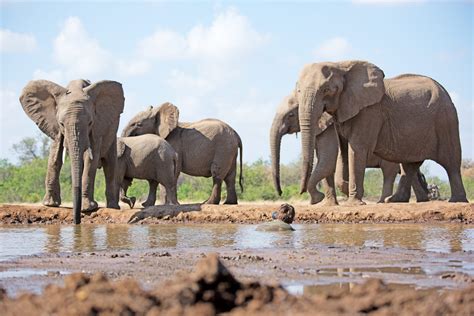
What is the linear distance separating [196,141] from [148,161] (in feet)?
10.8

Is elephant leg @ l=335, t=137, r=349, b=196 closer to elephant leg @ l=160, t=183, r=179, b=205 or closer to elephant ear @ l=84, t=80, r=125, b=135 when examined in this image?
elephant leg @ l=160, t=183, r=179, b=205

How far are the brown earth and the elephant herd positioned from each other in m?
9.41

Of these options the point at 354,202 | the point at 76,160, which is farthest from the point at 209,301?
the point at 354,202

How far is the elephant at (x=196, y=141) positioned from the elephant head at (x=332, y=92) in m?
5.63

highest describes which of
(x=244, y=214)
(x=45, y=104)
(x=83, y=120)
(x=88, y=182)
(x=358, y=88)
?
(x=358, y=88)

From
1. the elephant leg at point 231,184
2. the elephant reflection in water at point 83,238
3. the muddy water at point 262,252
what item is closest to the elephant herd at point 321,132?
the elephant reflection in water at point 83,238

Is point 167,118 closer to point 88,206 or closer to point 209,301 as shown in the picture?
point 88,206

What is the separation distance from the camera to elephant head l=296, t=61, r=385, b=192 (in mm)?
16500

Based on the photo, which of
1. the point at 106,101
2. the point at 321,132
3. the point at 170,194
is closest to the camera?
the point at 106,101

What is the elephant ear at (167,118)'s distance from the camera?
2227cm

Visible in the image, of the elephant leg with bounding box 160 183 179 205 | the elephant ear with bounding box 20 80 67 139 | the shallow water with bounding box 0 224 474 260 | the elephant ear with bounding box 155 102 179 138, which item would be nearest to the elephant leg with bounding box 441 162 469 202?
the shallow water with bounding box 0 224 474 260

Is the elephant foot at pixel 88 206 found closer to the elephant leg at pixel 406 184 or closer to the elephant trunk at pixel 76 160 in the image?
the elephant trunk at pixel 76 160

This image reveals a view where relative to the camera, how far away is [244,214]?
1549 cm

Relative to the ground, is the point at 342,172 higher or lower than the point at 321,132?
lower
